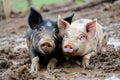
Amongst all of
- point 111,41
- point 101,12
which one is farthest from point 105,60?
point 101,12

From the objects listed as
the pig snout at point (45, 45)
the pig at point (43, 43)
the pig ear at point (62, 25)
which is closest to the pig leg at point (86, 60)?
the pig at point (43, 43)

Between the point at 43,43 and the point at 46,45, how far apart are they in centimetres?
6

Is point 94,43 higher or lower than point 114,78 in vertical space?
higher

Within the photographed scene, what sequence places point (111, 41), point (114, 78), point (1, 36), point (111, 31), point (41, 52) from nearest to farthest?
point (114, 78), point (41, 52), point (111, 41), point (111, 31), point (1, 36)

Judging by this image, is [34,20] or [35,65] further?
[34,20]

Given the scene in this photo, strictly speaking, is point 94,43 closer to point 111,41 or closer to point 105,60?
point 105,60

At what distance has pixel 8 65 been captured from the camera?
8.67 m

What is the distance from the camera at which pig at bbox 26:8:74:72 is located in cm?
787

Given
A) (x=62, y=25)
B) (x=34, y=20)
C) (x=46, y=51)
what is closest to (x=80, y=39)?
(x=62, y=25)

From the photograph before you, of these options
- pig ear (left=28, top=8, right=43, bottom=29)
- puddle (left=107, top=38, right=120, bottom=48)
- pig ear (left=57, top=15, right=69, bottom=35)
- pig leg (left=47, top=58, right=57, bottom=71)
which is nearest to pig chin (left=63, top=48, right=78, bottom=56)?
pig leg (left=47, top=58, right=57, bottom=71)

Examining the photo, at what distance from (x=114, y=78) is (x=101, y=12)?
10.2 m

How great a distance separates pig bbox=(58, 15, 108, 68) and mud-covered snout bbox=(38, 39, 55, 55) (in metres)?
0.20

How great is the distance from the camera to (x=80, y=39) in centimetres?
803

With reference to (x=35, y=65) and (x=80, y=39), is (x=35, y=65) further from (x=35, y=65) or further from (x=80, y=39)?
(x=80, y=39)
